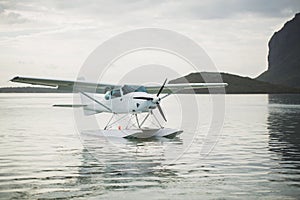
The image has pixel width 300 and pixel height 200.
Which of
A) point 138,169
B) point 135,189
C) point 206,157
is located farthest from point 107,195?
point 206,157

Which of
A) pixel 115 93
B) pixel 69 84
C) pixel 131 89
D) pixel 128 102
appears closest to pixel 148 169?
pixel 128 102

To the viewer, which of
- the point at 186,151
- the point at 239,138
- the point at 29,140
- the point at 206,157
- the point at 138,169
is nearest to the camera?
the point at 138,169

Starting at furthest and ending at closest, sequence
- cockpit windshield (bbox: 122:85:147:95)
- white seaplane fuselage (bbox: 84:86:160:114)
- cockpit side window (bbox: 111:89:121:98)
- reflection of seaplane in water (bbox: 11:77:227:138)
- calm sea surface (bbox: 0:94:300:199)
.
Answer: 1. cockpit side window (bbox: 111:89:121:98)
2. cockpit windshield (bbox: 122:85:147:95)
3. reflection of seaplane in water (bbox: 11:77:227:138)
4. white seaplane fuselage (bbox: 84:86:160:114)
5. calm sea surface (bbox: 0:94:300:199)

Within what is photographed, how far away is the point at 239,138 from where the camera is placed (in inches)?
694

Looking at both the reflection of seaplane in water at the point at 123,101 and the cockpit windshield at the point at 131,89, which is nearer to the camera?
the reflection of seaplane in water at the point at 123,101

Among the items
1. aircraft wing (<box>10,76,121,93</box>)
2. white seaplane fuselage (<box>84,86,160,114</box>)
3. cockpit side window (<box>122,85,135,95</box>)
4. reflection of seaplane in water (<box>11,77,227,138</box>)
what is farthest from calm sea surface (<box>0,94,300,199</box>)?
aircraft wing (<box>10,76,121,93</box>)

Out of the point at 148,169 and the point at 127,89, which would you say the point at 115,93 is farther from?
the point at 148,169

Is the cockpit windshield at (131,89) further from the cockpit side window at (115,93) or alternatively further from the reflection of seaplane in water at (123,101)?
the cockpit side window at (115,93)

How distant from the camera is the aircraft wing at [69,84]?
701 inches

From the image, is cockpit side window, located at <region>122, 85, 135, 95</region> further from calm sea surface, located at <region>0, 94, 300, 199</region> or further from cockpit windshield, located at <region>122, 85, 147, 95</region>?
calm sea surface, located at <region>0, 94, 300, 199</region>

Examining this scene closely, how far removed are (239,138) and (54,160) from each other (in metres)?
8.28

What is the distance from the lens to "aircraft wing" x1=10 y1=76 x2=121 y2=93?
17.8 m

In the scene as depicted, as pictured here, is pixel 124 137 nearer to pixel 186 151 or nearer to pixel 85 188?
pixel 186 151

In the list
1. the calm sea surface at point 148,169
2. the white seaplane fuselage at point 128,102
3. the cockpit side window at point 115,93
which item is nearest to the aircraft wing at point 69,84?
the cockpit side window at point 115,93
